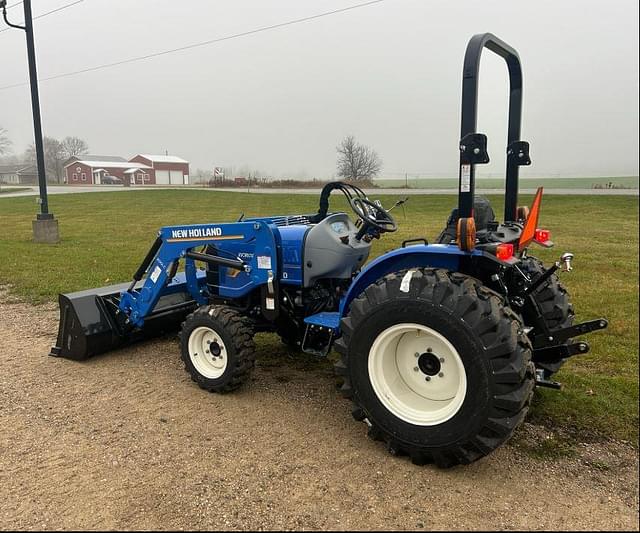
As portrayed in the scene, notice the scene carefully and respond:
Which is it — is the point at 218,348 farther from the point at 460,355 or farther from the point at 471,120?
the point at 471,120

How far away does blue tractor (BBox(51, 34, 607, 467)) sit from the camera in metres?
2.85

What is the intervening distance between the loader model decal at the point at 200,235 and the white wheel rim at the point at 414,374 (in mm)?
1758

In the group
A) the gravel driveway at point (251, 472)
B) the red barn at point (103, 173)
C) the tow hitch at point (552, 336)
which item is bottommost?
the gravel driveway at point (251, 472)

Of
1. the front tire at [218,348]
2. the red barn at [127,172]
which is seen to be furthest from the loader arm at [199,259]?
the red barn at [127,172]

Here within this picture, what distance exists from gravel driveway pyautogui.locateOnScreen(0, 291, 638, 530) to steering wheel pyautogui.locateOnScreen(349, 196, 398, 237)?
55.7 inches

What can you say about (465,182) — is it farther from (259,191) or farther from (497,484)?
(259,191)

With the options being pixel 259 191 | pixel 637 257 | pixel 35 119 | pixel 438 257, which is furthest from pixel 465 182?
pixel 259 191

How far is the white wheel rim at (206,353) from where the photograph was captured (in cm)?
435

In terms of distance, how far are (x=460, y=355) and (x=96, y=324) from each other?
145 inches

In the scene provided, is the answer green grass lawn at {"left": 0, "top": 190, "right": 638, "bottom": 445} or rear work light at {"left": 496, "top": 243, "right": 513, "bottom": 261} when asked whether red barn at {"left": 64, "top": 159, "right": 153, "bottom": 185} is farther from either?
rear work light at {"left": 496, "top": 243, "right": 513, "bottom": 261}

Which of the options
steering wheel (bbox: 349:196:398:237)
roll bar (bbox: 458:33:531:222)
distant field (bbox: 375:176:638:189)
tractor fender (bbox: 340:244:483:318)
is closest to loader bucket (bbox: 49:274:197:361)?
steering wheel (bbox: 349:196:398:237)

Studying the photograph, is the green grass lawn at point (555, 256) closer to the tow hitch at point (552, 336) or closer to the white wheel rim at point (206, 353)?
the tow hitch at point (552, 336)

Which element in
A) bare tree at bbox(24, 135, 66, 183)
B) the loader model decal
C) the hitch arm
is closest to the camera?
the hitch arm

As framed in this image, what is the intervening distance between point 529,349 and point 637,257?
112 cm
